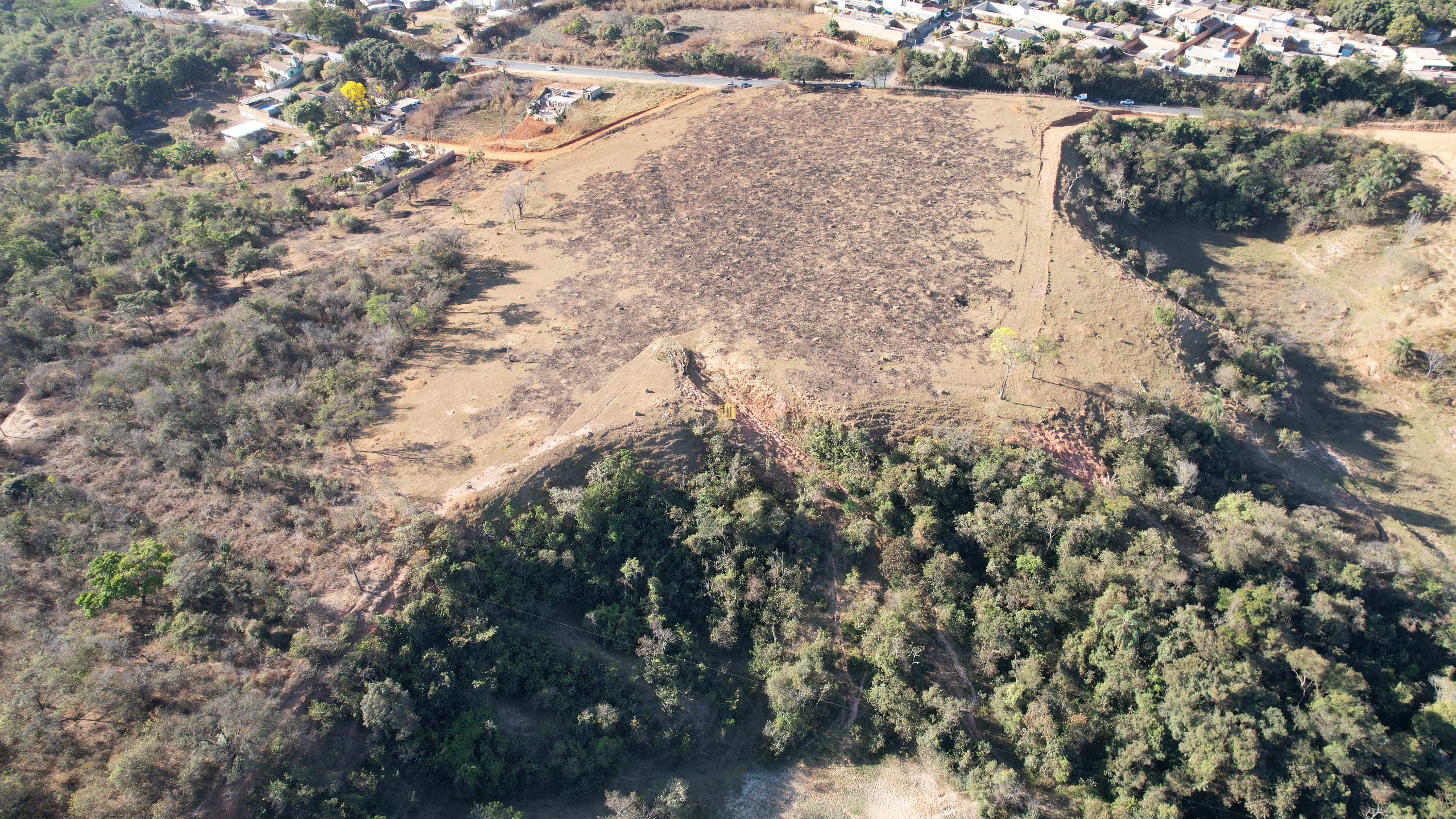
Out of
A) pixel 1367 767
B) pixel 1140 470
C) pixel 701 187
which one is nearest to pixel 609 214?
pixel 701 187

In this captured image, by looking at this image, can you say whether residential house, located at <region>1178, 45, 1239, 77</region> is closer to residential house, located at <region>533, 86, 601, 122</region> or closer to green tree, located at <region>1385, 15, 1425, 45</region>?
green tree, located at <region>1385, 15, 1425, 45</region>

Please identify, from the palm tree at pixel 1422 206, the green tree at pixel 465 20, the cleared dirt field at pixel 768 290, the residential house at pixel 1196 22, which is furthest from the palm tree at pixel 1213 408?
the green tree at pixel 465 20

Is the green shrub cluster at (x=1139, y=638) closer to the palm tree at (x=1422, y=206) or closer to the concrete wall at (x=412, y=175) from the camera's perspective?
the palm tree at (x=1422, y=206)

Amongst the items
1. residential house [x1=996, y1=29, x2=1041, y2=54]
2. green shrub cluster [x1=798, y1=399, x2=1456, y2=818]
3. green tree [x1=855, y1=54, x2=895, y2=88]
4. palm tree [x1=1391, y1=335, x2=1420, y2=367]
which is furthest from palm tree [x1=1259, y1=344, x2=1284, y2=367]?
residential house [x1=996, y1=29, x2=1041, y2=54]

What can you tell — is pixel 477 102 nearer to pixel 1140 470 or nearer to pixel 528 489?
pixel 528 489

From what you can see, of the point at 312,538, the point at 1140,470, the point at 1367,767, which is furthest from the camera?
the point at 1140,470

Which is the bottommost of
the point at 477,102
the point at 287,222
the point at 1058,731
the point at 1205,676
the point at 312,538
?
the point at 1058,731
